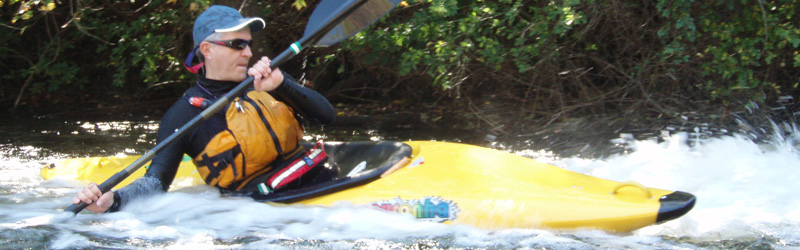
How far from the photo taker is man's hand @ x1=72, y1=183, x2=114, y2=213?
2578 millimetres

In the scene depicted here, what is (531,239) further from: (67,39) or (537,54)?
(67,39)

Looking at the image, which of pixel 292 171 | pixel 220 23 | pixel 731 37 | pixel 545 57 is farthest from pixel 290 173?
pixel 731 37

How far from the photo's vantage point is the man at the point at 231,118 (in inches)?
107

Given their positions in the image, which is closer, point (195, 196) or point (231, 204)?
point (231, 204)

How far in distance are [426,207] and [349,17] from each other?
0.95 m

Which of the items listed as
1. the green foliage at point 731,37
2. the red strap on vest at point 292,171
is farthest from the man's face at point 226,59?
the green foliage at point 731,37

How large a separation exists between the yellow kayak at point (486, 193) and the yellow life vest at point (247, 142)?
142mm

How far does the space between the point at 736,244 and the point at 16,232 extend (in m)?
2.61

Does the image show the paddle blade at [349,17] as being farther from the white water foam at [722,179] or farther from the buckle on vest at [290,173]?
the white water foam at [722,179]

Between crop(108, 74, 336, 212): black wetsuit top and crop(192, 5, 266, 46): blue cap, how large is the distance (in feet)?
0.60

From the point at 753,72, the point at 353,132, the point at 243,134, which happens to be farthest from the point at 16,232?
the point at 753,72

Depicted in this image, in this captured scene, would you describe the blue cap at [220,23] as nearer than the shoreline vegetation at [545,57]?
Yes

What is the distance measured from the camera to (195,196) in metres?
3.12

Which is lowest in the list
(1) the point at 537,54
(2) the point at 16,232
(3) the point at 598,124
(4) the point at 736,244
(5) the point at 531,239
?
(2) the point at 16,232
